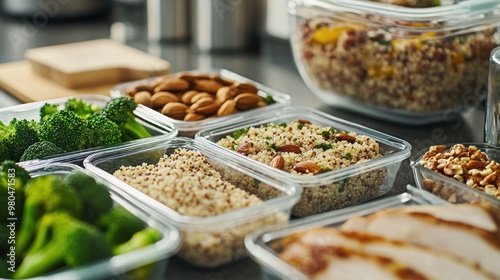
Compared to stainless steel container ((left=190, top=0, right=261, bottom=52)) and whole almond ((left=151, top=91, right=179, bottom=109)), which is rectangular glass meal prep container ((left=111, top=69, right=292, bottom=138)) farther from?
stainless steel container ((left=190, top=0, right=261, bottom=52))

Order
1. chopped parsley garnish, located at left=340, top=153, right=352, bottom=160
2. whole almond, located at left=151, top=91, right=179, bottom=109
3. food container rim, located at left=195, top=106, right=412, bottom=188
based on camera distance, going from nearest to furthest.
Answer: food container rim, located at left=195, top=106, right=412, bottom=188
chopped parsley garnish, located at left=340, top=153, right=352, bottom=160
whole almond, located at left=151, top=91, right=179, bottom=109

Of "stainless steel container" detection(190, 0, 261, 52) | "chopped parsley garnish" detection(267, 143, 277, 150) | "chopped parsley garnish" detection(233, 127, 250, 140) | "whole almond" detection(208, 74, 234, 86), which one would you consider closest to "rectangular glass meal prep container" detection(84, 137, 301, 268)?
"chopped parsley garnish" detection(267, 143, 277, 150)

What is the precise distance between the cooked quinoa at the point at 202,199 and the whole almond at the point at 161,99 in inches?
14.0

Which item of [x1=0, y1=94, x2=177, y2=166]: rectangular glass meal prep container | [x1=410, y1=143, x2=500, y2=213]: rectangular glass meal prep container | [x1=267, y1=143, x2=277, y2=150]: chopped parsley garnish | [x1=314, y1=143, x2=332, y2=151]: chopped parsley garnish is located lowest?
[x1=0, y1=94, x2=177, y2=166]: rectangular glass meal prep container

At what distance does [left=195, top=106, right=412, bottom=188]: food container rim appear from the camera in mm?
1333

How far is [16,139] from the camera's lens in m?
1.53

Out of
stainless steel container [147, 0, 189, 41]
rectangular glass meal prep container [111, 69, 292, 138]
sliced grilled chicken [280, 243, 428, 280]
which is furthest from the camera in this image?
stainless steel container [147, 0, 189, 41]

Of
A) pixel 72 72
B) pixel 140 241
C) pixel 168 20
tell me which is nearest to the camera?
pixel 140 241

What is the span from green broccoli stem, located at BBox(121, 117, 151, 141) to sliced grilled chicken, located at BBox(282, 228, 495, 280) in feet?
2.33

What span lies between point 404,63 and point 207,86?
1.56 feet

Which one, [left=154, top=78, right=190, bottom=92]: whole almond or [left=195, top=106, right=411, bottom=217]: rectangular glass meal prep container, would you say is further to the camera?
[left=154, top=78, right=190, bottom=92]: whole almond

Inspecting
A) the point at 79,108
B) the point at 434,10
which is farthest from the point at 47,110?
the point at 434,10

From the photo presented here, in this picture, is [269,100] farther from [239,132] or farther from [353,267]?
[353,267]

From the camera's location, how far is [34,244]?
111 centimetres
